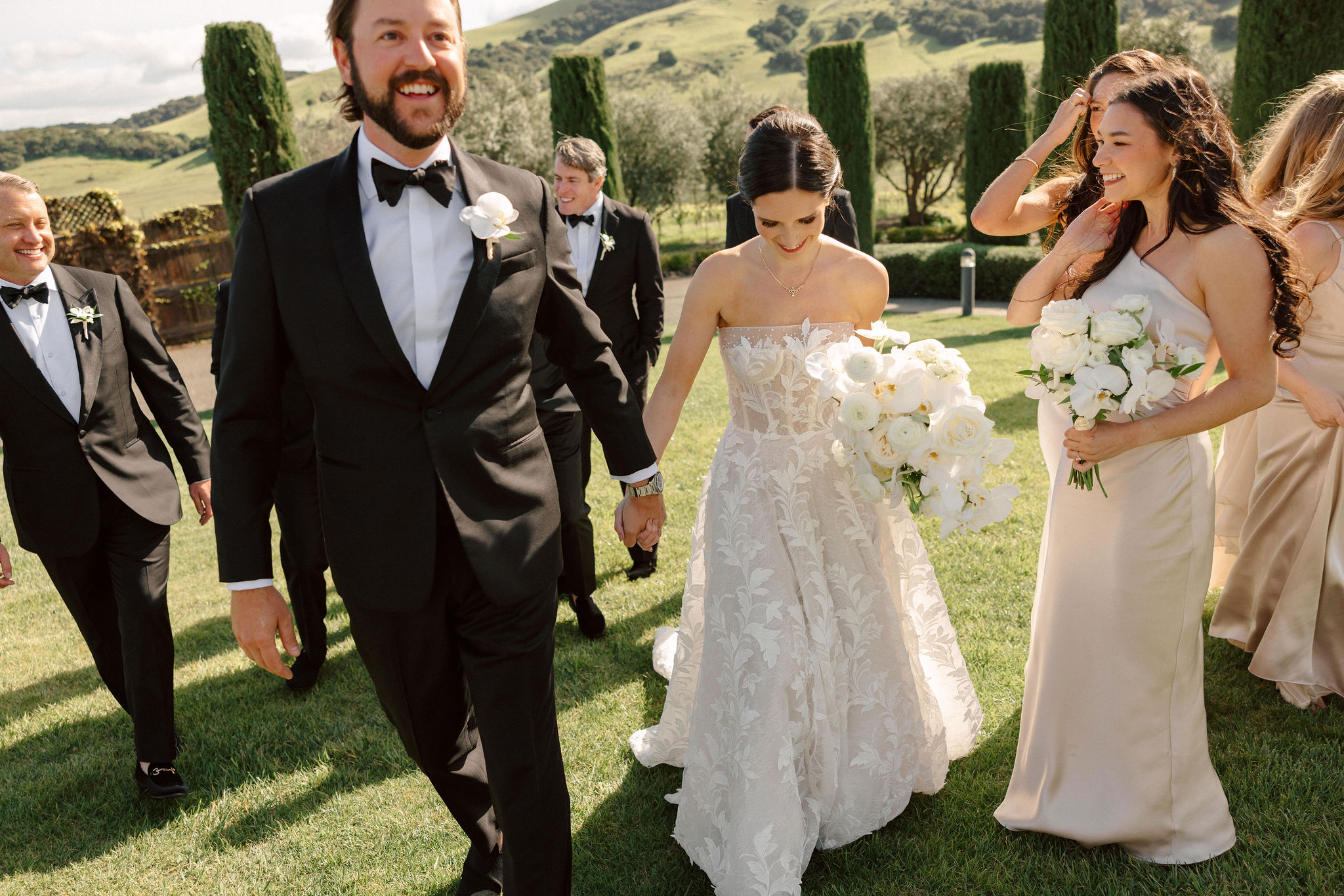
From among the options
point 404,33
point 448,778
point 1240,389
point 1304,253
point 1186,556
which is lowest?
point 448,778

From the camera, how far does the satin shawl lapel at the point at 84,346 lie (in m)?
3.95

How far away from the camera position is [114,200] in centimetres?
2058

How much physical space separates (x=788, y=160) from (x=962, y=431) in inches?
41.3

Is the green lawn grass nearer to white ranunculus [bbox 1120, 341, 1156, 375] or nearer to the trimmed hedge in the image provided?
white ranunculus [bbox 1120, 341, 1156, 375]

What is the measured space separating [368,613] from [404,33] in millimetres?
1564

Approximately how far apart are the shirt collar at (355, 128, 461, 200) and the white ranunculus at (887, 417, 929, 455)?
5.18 ft

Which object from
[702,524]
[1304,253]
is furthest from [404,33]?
[1304,253]

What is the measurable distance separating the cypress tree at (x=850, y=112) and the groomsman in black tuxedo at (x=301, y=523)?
57.3 feet

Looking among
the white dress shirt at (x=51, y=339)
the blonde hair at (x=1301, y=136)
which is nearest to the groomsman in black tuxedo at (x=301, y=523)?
the white dress shirt at (x=51, y=339)

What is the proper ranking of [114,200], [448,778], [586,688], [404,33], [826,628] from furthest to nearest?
[114,200] < [586,688] < [826,628] < [448,778] < [404,33]

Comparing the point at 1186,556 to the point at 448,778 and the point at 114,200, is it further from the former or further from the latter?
the point at 114,200

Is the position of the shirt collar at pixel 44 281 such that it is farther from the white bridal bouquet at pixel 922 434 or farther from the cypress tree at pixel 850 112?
the cypress tree at pixel 850 112

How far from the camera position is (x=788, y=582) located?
3.10m

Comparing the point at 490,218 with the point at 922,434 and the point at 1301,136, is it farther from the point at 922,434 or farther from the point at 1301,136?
the point at 1301,136
